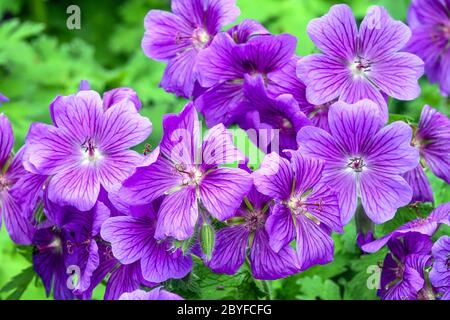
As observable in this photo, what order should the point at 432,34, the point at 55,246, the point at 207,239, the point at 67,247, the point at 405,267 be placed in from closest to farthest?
the point at 207,239
the point at 405,267
the point at 67,247
the point at 55,246
the point at 432,34

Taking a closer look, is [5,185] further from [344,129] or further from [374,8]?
[374,8]

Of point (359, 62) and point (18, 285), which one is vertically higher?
point (359, 62)

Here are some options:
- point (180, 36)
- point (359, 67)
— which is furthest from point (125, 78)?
point (359, 67)

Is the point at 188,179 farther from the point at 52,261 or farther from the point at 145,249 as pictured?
the point at 52,261

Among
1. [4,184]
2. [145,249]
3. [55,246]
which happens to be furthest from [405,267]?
[4,184]

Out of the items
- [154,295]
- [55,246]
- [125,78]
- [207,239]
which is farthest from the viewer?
[125,78]

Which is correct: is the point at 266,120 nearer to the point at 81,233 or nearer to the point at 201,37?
the point at 201,37

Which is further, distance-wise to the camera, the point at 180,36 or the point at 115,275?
the point at 180,36

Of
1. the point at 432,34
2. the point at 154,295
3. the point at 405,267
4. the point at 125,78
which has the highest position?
the point at 125,78
